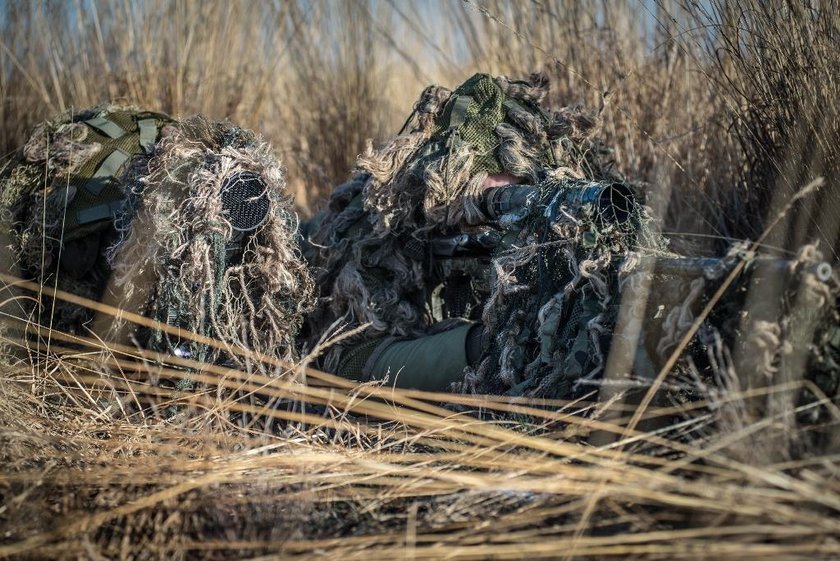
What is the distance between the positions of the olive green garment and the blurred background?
0.72m

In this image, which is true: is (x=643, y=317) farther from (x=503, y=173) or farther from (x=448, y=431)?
(x=503, y=173)

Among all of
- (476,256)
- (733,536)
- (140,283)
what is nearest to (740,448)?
(733,536)

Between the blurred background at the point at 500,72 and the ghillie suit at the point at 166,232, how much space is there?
0.78 meters

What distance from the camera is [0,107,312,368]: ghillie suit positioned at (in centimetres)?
180

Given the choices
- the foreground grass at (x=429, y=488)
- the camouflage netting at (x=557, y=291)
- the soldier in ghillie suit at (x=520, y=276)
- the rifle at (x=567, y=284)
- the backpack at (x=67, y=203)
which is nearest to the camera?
the foreground grass at (x=429, y=488)

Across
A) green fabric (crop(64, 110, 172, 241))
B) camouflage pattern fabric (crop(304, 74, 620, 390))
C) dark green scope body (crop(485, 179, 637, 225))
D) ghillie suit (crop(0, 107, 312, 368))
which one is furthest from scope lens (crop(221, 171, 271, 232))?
dark green scope body (crop(485, 179, 637, 225))

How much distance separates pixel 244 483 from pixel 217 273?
0.61 m

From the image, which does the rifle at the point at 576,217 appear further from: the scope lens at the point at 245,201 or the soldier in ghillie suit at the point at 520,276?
the scope lens at the point at 245,201

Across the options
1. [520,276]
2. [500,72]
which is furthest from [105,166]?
[500,72]

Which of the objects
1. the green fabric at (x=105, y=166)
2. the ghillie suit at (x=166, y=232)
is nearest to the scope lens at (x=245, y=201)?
the ghillie suit at (x=166, y=232)

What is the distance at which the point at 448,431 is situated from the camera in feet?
4.98

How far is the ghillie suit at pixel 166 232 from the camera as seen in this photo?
180cm

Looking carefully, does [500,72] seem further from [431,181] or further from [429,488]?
[429,488]

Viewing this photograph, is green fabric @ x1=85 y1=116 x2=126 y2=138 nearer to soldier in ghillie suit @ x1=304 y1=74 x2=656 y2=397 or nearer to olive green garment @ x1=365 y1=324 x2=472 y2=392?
soldier in ghillie suit @ x1=304 y1=74 x2=656 y2=397
